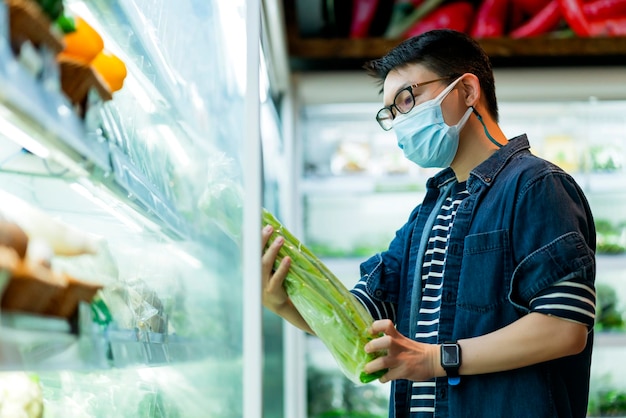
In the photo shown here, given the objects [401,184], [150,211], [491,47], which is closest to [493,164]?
[150,211]

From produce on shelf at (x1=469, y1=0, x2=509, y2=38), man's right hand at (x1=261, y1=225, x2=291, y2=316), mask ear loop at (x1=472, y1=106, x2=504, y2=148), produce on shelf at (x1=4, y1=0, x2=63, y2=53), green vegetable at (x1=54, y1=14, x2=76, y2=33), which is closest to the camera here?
produce on shelf at (x1=4, y1=0, x2=63, y2=53)

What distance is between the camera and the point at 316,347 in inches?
145

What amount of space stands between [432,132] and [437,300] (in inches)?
15.8

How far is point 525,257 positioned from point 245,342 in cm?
60

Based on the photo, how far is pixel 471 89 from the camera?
71.5 inches

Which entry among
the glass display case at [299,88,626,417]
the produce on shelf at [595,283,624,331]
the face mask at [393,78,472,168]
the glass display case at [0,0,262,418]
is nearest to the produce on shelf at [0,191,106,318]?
the glass display case at [0,0,262,418]

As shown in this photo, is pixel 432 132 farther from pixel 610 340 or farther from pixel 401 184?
pixel 610 340

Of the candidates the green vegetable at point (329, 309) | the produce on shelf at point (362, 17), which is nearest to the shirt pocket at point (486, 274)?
the green vegetable at point (329, 309)

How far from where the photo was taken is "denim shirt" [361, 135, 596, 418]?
4.91 ft

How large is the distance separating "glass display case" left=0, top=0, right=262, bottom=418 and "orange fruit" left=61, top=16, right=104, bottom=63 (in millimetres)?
45

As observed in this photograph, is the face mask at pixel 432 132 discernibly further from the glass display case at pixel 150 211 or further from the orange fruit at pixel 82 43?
the orange fruit at pixel 82 43

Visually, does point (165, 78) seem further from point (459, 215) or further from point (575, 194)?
point (575, 194)

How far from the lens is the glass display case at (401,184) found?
381cm

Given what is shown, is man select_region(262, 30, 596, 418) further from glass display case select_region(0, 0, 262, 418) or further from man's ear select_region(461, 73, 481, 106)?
glass display case select_region(0, 0, 262, 418)
